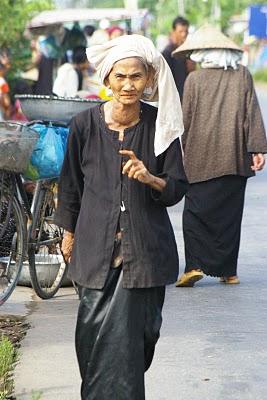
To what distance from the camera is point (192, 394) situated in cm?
593

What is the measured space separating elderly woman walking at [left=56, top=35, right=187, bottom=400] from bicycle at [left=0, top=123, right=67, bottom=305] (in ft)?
7.73

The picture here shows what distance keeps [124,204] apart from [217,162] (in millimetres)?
3917

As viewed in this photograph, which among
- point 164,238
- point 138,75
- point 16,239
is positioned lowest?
point 16,239

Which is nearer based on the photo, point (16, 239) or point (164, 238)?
point (164, 238)

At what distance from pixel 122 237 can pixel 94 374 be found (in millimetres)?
585

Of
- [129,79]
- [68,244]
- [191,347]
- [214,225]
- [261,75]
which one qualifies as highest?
[129,79]

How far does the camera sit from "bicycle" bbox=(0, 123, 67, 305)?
24.6 ft

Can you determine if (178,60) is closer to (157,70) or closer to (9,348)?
(9,348)

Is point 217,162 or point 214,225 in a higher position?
point 217,162

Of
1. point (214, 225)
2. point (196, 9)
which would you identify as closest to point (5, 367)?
point (214, 225)

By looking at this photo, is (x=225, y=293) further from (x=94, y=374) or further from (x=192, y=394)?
(x=94, y=374)

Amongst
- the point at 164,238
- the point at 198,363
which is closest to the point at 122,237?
the point at 164,238

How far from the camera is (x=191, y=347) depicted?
6.87 meters

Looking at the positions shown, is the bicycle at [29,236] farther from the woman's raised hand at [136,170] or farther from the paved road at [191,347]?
the woman's raised hand at [136,170]
